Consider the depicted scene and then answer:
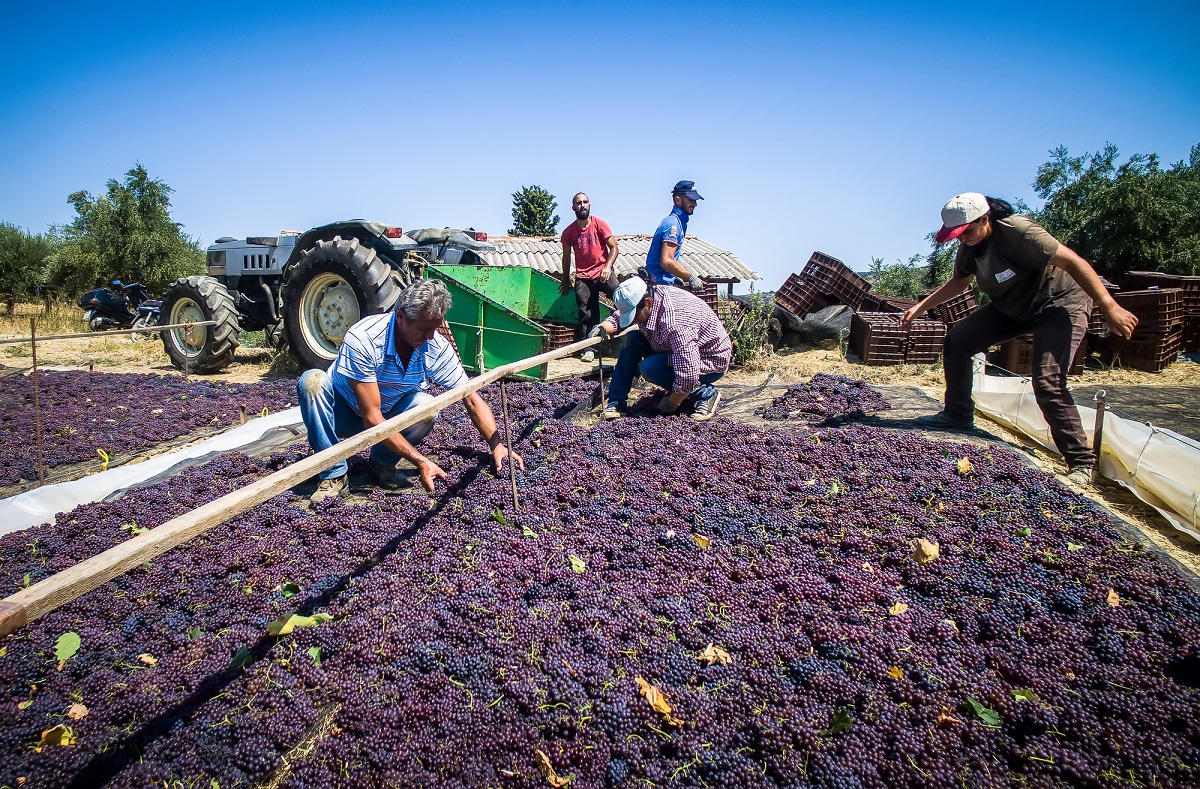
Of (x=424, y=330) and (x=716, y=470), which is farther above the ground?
(x=424, y=330)

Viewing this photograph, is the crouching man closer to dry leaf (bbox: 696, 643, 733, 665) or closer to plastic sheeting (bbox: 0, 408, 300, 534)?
plastic sheeting (bbox: 0, 408, 300, 534)

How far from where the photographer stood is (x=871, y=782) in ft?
4.94

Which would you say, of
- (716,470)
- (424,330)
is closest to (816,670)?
(716,470)

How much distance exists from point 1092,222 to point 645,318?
31.6 feet

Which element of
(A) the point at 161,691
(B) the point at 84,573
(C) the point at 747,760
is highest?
(B) the point at 84,573

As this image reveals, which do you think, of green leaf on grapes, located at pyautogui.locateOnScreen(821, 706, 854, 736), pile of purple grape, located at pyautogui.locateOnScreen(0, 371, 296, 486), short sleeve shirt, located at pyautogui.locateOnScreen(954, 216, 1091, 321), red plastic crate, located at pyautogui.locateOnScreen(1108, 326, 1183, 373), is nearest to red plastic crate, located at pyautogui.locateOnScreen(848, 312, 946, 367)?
red plastic crate, located at pyautogui.locateOnScreen(1108, 326, 1183, 373)

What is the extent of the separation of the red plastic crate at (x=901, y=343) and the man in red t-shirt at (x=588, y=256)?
3139 millimetres

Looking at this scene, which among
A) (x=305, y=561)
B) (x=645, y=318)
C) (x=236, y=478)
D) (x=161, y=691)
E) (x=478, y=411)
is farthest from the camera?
(x=645, y=318)

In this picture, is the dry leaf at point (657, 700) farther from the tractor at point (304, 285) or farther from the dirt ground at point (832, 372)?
the tractor at point (304, 285)

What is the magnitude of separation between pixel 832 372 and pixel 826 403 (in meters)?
2.44

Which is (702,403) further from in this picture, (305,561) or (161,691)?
(161,691)

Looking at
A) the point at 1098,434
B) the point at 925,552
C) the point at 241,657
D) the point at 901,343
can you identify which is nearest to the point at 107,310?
the point at 241,657

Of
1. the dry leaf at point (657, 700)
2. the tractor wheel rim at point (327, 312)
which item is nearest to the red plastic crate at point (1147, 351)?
the dry leaf at point (657, 700)

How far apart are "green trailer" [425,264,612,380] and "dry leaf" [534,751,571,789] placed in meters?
4.33
